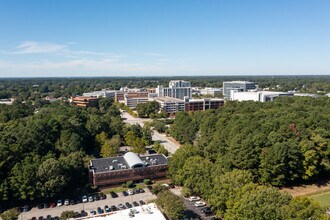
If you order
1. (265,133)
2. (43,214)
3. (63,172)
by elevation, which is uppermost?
(265,133)

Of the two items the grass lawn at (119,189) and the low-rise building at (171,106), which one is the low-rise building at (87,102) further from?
the grass lawn at (119,189)

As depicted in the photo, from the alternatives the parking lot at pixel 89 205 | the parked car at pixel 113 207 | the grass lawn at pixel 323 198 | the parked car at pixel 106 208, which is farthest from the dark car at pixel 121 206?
the grass lawn at pixel 323 198

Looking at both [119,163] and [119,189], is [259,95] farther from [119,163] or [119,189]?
[119,189]

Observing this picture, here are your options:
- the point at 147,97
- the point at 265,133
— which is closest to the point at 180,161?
the point at 265,133

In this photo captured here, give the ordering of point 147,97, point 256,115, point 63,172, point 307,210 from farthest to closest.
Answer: point 147,97, point 256,115, point 63,172, point 307,210

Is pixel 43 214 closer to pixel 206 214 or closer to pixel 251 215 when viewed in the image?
pixel 206 214

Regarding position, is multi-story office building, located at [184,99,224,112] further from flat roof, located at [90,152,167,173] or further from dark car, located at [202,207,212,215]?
dark car, located at [202,207,212,215]
